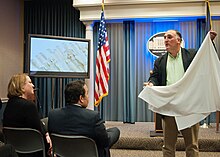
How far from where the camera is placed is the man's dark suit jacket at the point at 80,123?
1.91 metres

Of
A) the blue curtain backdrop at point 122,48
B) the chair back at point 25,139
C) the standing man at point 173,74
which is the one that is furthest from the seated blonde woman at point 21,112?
the blue curtain backdrop at point 122,48

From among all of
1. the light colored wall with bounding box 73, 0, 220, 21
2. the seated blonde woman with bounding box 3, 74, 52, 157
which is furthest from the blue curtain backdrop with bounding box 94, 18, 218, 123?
the seated blonde woman with bounding box 3, 74, 52, 157

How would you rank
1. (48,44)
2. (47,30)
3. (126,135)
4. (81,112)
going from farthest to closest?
(47,30), (48,44), (126,135), (81,112)

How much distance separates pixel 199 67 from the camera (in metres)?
2.51

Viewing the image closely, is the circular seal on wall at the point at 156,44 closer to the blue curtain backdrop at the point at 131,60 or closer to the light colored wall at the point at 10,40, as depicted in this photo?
the blue curtain backdrop at the point at 131,60

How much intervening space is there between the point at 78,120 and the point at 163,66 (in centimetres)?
108

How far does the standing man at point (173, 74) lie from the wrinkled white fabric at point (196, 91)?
0.08 m

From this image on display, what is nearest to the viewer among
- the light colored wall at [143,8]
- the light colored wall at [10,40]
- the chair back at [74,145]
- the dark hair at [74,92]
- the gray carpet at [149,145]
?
the chair back at [74,145]

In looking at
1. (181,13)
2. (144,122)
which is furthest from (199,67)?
(144,122)

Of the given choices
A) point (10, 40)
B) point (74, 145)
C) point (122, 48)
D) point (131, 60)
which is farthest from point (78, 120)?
point (10, 40)

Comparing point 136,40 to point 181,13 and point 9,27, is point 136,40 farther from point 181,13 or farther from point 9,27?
point 9,27

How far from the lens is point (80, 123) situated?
1909 mm

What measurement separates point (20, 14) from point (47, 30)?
2.23 feet

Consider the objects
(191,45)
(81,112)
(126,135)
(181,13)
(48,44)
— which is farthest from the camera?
(191,45)
